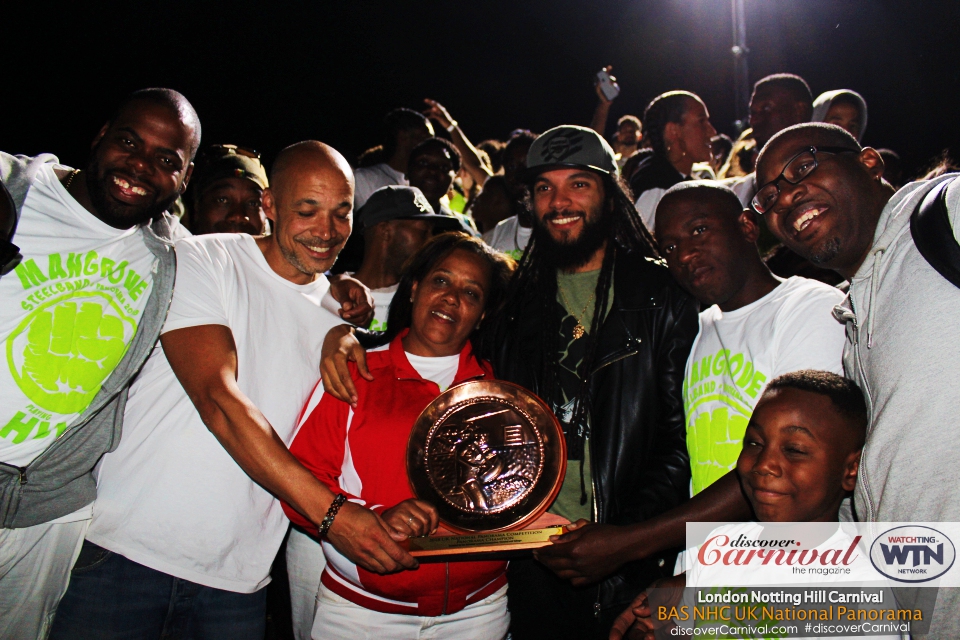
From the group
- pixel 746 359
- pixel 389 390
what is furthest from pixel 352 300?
pixel 746 359

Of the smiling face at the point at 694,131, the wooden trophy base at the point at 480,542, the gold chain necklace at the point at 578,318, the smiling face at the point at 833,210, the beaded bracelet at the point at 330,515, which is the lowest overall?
the wooden trophy base at the point at 480,542

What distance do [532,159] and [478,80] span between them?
34.8 ft

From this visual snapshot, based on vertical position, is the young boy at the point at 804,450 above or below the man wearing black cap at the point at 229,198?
below

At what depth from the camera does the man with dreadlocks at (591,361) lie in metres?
2.64

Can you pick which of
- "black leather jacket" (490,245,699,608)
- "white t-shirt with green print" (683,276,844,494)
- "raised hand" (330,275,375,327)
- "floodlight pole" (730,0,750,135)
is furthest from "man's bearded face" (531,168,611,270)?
"floodlight pole" (730,0,750,135)

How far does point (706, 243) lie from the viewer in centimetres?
289

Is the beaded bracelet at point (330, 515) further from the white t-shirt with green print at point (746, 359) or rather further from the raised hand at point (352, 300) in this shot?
the white t-shirt with green print at point (746, 359)

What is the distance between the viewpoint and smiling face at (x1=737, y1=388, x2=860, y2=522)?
2.15 metres

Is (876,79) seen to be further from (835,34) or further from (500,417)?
(500,417)

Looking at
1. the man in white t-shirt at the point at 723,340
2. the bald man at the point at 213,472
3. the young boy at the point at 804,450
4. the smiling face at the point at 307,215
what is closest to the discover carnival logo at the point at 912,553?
the young boy at the point at 804,450

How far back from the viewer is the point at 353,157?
34.6 ft

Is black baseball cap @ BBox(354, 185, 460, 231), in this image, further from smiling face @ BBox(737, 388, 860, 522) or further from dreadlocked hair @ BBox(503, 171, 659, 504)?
smiling face @ BBox(737, 388, 860, 522)

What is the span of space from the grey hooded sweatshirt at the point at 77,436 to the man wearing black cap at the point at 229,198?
1521mm

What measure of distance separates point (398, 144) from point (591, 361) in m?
4.54
